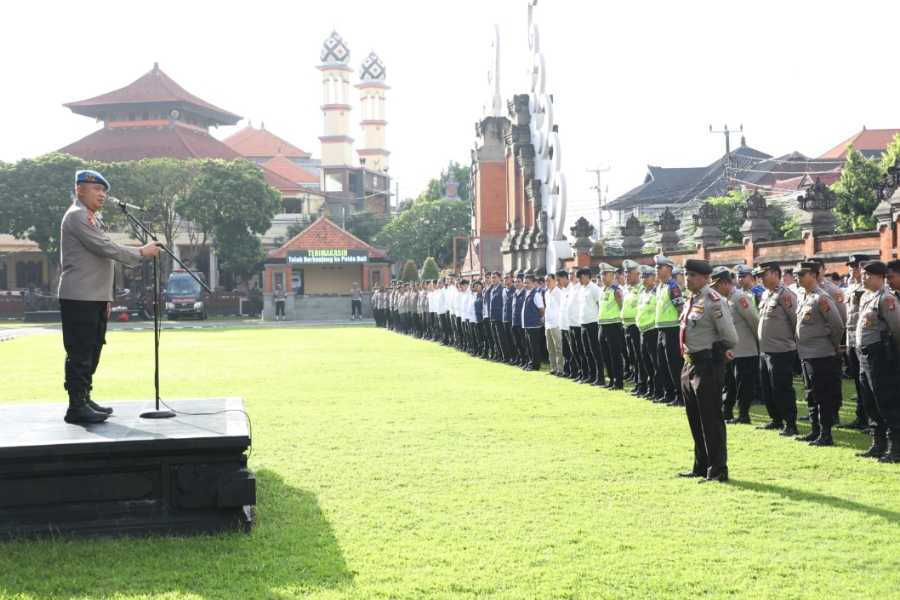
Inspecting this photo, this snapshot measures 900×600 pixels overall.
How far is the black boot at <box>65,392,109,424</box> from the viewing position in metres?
6.88

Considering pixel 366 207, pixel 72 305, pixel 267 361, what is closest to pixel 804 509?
pixel 72 305

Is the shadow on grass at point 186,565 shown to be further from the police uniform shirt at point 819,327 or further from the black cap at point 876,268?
the police uniform shirt at point 819,327

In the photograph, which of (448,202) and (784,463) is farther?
(448,202)

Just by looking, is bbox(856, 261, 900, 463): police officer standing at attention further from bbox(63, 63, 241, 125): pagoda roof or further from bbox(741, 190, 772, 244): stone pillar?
bbox(63, 63, 241, 125): pagoda roof

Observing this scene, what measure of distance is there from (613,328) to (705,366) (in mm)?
7220

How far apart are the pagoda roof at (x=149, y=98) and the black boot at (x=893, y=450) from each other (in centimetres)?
7384

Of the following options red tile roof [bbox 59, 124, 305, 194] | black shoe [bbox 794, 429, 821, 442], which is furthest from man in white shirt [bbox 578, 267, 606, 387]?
red tile roof [bbox 59, 124, 305, 194]

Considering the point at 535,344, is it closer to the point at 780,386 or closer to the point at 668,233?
the point at 780,386

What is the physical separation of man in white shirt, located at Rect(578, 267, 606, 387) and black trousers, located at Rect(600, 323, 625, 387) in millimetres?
470

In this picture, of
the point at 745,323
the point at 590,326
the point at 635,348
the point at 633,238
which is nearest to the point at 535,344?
the point at 590,326

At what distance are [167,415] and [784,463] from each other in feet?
17.1

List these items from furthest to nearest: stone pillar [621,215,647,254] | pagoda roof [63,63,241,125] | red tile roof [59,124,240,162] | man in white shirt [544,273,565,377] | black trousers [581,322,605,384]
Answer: pagoda roof [63,63,241,125], red tile roof [59,124,240,162], stone pillar [621,215,647,254], man in white shirt [544,273,565,377], black trousers [581,322,605,384]

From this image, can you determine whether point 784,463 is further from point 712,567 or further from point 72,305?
point 72,305

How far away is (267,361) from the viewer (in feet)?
67.1
